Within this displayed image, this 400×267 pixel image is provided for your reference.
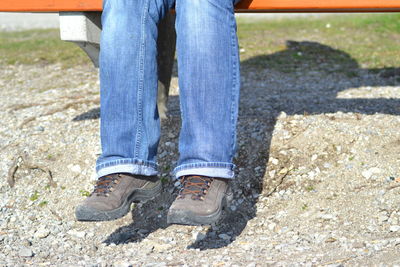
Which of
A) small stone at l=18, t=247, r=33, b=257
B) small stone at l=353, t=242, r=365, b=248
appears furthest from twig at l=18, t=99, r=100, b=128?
small stone at l=353, t=242, r=365, b=248

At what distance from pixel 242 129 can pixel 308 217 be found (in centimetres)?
92

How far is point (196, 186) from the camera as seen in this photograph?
2.38m

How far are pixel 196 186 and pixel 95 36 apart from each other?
4.42 ft

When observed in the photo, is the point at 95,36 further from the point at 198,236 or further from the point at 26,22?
the point at 26,22

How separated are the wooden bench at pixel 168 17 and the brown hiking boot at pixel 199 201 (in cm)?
95

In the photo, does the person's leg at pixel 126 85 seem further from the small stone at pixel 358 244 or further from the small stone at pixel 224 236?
the small stone at pixel 358 244

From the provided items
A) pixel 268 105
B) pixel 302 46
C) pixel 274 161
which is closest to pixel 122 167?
pixel 274 161

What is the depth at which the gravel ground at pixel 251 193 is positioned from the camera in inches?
106

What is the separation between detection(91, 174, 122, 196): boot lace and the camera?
7.98 feet

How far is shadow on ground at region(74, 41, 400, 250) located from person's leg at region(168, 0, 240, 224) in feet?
1.74

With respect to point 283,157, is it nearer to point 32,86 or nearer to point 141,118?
point 141,118

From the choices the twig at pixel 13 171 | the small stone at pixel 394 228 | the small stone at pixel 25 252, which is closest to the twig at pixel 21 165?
the twig at pixel 13 171

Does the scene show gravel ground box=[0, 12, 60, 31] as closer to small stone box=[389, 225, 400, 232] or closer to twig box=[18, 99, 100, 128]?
twig box=[18, 99, 100, 128]

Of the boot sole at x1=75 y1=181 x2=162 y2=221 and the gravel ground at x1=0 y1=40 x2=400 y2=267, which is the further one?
the gravel ground at x1=0 y1=40 x2=400 y2=267
